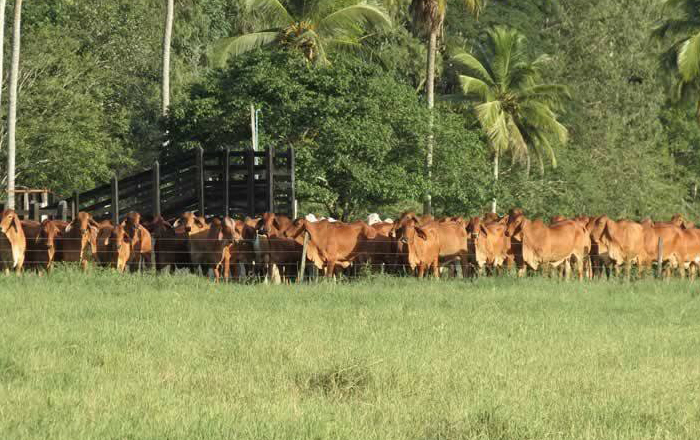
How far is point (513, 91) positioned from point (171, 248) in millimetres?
26554

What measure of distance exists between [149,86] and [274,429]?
3798 centimetres

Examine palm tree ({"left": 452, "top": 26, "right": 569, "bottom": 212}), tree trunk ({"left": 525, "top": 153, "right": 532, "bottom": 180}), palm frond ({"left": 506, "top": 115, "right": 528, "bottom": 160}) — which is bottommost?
tree trunk ({"left": 525, "top": 153, "right": 532, "bottom": 180})

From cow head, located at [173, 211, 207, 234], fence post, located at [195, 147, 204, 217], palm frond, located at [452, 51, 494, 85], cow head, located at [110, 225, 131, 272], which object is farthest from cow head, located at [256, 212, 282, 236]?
palm frond, located at [452, 51, 494, 85]

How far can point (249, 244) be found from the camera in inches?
858

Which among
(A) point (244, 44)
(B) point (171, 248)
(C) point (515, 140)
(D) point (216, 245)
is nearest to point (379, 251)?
(D) point (216, 245)

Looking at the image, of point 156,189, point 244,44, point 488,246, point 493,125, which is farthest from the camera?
point 493,125

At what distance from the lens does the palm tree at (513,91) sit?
4569cm

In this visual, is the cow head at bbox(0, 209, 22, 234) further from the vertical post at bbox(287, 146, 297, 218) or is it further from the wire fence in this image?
the vertical post at bbox(287, 146, 297, 218)

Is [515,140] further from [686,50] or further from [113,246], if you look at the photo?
[113,246]

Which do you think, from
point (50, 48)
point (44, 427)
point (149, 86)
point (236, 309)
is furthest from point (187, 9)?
point (44, 427)

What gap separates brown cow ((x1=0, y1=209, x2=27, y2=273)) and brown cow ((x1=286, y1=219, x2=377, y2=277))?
4.34 meters

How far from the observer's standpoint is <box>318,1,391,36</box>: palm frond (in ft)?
116

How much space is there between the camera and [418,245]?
21.8m

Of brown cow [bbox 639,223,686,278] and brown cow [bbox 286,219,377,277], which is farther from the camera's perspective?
brown cow [bbox 639,223,686,278]
